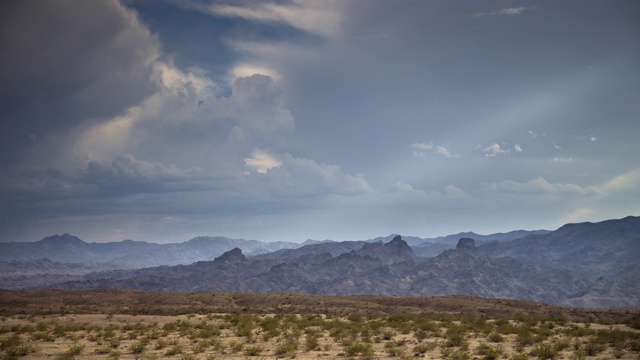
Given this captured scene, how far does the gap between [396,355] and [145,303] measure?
277ft

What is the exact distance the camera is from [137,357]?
24953 mm

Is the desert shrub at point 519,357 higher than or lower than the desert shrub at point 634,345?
higher

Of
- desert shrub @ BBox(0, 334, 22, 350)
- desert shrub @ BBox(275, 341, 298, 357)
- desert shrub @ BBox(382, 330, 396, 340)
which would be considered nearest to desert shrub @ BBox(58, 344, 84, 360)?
desert shrub @ BBox(0, 334, 22, 350)

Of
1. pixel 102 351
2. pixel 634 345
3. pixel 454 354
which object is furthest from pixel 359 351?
pixel 634 345

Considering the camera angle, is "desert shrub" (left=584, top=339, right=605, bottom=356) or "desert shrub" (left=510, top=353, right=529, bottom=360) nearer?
"desert shrub" (left=510, top=353, right=529, bottom=360)

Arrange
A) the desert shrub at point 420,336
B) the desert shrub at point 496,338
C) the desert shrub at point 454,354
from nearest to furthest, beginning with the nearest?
the desert shrub at point 454,354
the desert shrub at point 496,338
the desert shrub at point 420,336

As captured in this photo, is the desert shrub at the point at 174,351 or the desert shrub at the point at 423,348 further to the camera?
the desert shrub at the point at 423,348

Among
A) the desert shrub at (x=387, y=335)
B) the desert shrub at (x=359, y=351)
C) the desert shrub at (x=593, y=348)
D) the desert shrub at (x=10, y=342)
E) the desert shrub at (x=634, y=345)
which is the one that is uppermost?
the desert shrub at (x=10, y=342)

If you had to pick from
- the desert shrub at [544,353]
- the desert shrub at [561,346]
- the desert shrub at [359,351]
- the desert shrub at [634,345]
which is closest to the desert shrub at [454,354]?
the desert shrub at [544,353]

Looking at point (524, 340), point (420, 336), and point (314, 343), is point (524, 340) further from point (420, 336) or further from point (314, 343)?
point (314, 343)

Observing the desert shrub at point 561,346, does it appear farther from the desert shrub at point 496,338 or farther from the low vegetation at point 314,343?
the desert shrub at point 496,338

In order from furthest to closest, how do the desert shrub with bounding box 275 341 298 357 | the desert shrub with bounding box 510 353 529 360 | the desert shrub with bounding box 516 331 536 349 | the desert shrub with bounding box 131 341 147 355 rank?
the desert shrub with bounding box 516 331 536 349 < the desert shrub with bounding box 131 341 147 355 < the desert shrub with bounding box 275 341 298 357 < the desert shrub with bounding box 510 353 529 360

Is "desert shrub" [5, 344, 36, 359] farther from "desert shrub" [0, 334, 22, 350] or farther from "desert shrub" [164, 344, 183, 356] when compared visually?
"desert shrub" [164, 344, 183, 356]

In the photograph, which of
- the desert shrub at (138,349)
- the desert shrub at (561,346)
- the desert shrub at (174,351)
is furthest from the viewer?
the desert shrub at (561,346)
